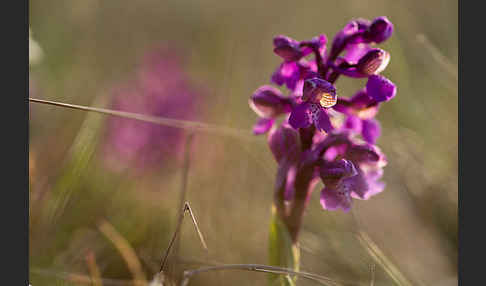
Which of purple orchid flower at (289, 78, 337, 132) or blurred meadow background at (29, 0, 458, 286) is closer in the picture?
purple orchid flower at (289, 78, 337, 132)

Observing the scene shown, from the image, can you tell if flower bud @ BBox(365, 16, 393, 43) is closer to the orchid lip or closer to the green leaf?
the orchid lip

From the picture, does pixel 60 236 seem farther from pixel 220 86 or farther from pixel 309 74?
pixel 220 86

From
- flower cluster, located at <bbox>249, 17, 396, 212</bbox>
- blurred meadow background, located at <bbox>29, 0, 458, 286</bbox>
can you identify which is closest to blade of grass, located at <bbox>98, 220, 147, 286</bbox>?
blurred meadow background, located at <bbox>29, 0, 458, 286</bbox>

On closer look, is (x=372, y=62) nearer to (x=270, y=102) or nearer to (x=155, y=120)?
(x=270, y=102)

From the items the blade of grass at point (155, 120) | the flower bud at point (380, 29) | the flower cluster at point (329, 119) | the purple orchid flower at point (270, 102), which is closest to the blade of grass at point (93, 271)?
the blade of grass at point (155, 120)

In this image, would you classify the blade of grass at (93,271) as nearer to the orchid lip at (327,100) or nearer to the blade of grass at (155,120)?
the blade of grass at (155,120)

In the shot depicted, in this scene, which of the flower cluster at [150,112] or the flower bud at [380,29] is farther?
the flower cluster at [150,112]

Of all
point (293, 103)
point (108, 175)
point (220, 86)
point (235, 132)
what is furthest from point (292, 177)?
point (220, 86)
